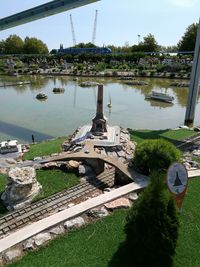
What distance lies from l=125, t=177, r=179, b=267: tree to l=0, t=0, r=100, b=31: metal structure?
22.5 metres

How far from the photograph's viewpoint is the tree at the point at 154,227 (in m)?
4.57

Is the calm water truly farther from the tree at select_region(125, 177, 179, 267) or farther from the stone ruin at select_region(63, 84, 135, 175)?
the tree at select_region(125, 177, 179, 267)

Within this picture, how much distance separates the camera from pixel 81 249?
5.61m

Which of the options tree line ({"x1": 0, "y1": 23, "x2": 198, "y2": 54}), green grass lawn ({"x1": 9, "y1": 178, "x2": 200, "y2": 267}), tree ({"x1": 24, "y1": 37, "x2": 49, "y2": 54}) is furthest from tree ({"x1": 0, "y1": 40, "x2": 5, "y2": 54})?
green grass lawn ({"x1": 9, "y1": 178, "x2": 200, "y2": 267})

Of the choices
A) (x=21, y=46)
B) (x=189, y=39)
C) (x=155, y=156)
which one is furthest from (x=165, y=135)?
(x=21, y=46)

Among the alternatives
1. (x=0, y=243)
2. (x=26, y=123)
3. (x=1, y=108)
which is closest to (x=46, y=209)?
(x=0, y=243)

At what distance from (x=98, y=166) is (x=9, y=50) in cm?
8555

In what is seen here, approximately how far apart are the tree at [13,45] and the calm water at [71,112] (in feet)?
179

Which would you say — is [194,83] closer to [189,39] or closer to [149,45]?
[189,39]

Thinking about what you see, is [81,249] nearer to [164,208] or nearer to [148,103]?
[164,208]

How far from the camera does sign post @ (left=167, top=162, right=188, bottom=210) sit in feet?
19.7

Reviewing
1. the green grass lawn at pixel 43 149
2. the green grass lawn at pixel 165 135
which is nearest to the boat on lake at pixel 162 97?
the green grass lawn at pixel 165 135

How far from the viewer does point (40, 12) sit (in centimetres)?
2973

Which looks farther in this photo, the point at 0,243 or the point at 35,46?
the point at 35,46
